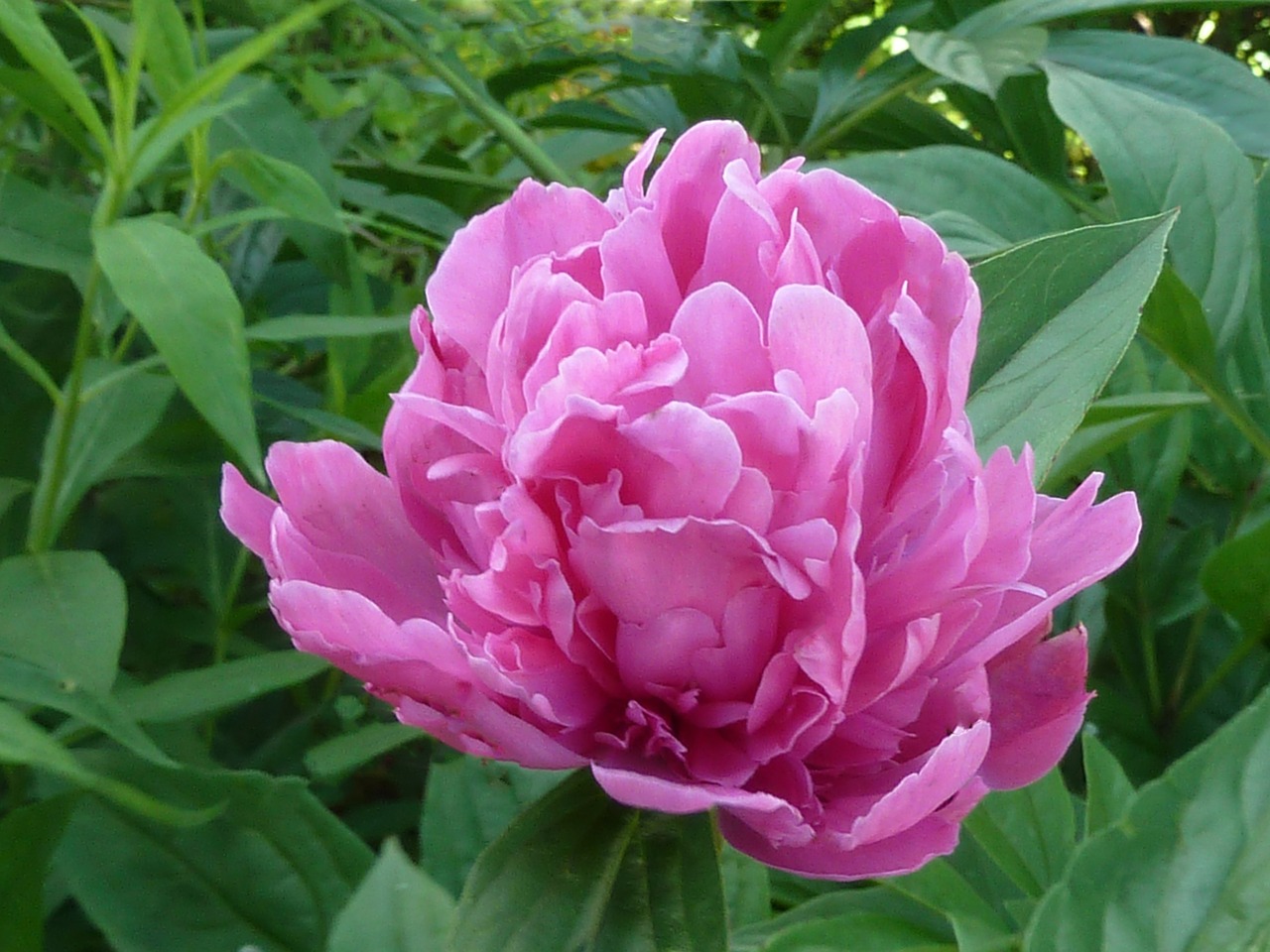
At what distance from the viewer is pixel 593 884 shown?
0.84 ft

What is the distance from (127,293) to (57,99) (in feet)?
0.58

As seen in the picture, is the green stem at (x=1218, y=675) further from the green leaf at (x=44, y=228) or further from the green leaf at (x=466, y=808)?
the green leaf at (x=44, y=228)

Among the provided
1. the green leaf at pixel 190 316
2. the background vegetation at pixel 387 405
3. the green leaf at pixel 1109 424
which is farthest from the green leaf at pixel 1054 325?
the green leaf at pixel 190 316

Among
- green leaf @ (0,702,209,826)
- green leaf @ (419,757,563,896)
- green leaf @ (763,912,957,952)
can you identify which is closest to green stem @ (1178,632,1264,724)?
green leaf @ (763,912,957,952)

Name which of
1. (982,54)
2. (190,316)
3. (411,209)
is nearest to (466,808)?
(190,316)

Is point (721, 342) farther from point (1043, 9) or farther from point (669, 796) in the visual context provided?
point (1043, 9)

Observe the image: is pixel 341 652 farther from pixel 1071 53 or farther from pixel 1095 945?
pixel 1071 53

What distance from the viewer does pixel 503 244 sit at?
287 mm

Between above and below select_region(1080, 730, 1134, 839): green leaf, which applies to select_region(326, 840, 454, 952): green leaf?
above

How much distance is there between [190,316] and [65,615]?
108mm

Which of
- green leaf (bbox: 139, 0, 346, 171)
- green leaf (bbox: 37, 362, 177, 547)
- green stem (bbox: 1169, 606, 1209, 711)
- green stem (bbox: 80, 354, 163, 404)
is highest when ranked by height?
green leaf (bbox: 139, 0, 346, 171)

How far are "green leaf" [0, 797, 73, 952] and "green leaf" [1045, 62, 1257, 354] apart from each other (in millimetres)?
461

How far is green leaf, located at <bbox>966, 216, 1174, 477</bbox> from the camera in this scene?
1.01ft

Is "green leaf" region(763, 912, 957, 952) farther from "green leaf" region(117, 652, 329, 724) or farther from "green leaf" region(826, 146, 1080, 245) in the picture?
"green leaf" region(826, 146, 1080, 245)
